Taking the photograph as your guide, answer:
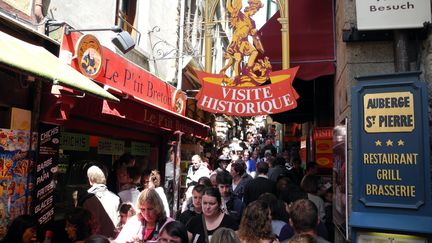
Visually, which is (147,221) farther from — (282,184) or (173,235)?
(282,184)

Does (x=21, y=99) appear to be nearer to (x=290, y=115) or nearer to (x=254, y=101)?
(x=254, y=101)

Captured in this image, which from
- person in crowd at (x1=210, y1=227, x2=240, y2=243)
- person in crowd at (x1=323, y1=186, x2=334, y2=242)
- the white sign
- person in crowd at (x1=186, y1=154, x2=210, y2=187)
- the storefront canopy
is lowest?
person in crowd at (x1=323, y1=186, x2=334, y2=242)

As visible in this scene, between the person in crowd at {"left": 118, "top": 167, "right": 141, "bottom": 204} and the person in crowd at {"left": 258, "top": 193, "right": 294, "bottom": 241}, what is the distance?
2.25 m

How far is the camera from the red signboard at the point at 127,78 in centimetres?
620

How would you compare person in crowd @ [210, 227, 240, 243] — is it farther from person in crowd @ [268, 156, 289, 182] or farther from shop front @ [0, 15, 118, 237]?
person in crowd @ [268, 156, 289, 182]

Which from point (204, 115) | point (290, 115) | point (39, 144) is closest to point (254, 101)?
point (39, 144)

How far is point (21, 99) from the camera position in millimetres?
5570

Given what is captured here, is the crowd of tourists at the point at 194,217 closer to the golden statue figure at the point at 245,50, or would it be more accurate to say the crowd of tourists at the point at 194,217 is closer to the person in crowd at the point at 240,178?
the person in crowd at the point at 240,178

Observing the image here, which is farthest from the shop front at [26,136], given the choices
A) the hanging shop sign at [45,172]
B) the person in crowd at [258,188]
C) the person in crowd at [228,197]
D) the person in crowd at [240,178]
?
the person in crowd at [240,178]

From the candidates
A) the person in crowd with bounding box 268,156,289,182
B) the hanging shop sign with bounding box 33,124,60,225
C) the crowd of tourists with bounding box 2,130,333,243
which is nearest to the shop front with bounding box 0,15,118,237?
the hanging shop sign with bounding box 33,124,60,225

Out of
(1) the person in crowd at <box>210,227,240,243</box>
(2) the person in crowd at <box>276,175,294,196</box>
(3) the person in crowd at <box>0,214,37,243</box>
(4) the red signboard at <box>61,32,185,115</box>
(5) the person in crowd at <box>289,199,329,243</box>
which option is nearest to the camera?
(1) the person in crowd at <box>210,227,240,243</box>

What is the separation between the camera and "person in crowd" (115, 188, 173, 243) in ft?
13.4

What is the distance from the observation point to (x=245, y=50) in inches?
236

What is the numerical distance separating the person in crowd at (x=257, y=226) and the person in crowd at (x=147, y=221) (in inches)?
40.0
